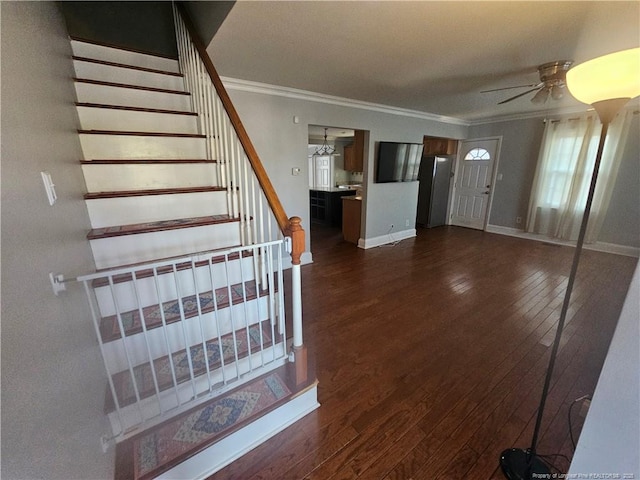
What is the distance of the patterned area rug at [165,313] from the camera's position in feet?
4.57

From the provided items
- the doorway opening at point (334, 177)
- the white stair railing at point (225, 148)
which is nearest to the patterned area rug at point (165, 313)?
the white stair railing at point (225, 148)

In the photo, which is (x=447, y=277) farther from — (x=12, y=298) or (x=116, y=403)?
(x=12, y=298)

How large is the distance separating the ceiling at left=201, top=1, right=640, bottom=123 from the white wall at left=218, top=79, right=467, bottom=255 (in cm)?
26

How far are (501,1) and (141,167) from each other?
251 cm

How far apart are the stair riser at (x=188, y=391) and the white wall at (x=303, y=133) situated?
7.36 feet

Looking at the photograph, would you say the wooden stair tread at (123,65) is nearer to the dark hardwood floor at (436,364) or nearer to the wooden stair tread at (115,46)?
the wooden stair tread at (115,46)

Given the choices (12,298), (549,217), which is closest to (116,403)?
(12,298)

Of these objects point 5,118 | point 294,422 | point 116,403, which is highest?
point 5,118

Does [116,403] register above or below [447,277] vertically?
above

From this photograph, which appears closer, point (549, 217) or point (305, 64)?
point (305, 64)

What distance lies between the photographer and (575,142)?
14.7 feet

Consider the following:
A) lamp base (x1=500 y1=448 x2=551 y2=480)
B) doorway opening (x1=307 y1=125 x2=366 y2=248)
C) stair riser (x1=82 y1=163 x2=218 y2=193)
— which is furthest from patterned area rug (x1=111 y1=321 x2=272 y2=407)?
doorway opening (x1=307 y1=125 x2=366 y2=248)

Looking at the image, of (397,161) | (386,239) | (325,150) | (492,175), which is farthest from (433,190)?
(325,150)

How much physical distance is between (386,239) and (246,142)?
3783mm
